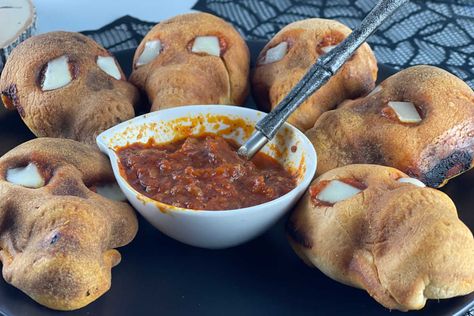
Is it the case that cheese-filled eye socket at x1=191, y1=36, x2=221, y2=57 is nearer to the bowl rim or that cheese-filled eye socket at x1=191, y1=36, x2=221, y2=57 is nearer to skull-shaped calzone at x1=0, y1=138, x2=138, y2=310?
the bowl rim

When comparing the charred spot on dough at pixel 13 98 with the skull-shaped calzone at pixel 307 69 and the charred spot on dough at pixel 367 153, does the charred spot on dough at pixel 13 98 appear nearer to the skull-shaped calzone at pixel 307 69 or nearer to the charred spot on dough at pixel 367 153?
the skull-shaped calzone at pixel 307 69

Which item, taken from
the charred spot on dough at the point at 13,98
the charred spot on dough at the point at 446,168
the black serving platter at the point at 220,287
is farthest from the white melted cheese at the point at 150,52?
the charred spot on dough at the point at 446,168

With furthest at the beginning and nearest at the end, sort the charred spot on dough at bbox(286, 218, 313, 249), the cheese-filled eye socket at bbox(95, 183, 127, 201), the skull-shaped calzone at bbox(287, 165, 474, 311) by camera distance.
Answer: the cheese-filled eye socket at bbox(95, 183, 127, 201), the charred spot on dough at bbox(286, 218, 313, 249), the skull-shaped calzone at bbox(287, 165, 474, 311)

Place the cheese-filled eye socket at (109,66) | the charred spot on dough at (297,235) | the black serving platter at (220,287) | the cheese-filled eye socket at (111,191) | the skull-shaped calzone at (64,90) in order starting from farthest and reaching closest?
the cheese-filled eye socket at (109,66), the skull-shaped calzone at (64,90), the cheese-filled eye socket at (111,191), the charred spot on dough at (297,235), the black serving platter at (220,287)

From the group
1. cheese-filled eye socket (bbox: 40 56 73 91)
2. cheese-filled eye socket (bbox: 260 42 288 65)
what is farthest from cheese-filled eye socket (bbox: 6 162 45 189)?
cheese-filled eye socket (bbox: 260 42 288 65)

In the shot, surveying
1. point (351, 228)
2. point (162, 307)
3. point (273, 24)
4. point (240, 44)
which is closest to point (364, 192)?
point (351, 228)

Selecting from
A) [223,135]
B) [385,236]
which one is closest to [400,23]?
[223,135]

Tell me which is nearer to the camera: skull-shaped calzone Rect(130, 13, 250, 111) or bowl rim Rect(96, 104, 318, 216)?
bowl rim Rect(96, 104, 318, 216)
